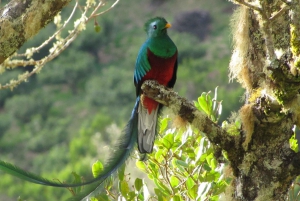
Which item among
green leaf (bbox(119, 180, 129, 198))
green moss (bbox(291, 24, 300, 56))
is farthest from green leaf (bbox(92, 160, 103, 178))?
green moss (bbox(291, 24, 300, 56))

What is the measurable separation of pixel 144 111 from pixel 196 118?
468 mm

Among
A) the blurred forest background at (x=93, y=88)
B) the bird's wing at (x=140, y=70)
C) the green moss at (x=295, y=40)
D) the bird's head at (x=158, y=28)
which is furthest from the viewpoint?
the blurred forest background at (x=93, y=88)

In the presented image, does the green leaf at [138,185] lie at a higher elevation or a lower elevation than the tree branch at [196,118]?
lower

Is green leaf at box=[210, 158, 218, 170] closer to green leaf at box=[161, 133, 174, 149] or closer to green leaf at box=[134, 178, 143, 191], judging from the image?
green leaf at box=[161, 133, 174, 149]

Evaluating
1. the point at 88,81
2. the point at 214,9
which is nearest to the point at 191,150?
the point at 88,81

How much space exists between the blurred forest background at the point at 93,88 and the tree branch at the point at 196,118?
985cm

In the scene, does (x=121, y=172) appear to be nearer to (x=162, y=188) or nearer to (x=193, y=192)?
(x=162, y=188)

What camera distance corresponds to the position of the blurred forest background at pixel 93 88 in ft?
44.3

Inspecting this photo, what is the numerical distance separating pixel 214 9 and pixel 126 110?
526 centimetres

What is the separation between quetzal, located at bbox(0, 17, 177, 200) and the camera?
198 cm

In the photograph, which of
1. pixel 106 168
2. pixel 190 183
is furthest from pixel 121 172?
pixel 190 183

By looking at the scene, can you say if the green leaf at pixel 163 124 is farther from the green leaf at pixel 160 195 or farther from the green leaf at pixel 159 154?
the green leaf at pixel 160 195

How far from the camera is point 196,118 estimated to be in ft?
6.67

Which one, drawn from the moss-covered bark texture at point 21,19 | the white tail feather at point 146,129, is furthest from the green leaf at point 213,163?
the moss-covered bark texture at point 21,19
